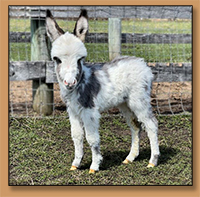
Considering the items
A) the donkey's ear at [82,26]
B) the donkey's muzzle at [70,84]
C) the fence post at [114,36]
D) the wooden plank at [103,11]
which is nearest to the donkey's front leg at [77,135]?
the donkey's muzzle at [70,84]

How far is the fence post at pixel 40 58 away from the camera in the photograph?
6480 millimetres

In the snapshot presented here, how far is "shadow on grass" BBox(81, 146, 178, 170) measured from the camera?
16.7 feet

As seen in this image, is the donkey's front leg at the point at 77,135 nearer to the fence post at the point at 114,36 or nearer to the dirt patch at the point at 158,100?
the dirt patch at the point at 158,100

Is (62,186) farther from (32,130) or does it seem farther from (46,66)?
(46,66)

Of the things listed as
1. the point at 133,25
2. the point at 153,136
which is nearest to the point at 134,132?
the point at 153,136

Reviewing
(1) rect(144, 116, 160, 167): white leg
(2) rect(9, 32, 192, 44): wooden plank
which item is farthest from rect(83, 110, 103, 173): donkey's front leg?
(2) rect(9, 32, 192, 44): wooden plank

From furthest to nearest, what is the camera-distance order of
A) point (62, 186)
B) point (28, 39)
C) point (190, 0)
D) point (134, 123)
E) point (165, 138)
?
point (28, 39) → point (165, 138) → point (134, 123) → point (190, 0) → point (62, 186)

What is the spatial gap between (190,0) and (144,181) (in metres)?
2.25

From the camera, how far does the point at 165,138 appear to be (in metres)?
5.96

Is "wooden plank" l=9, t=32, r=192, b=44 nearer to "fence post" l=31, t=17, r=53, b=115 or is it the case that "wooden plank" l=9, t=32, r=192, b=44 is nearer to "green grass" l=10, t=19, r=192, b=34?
"green grass" l=10, t=19, r=192, b=34

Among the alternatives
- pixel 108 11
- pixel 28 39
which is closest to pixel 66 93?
pixel 108 11

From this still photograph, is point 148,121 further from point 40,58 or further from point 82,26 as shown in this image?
point 40,58

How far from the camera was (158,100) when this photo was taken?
A: 7.20m

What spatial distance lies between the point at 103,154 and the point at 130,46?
2.48 metres
